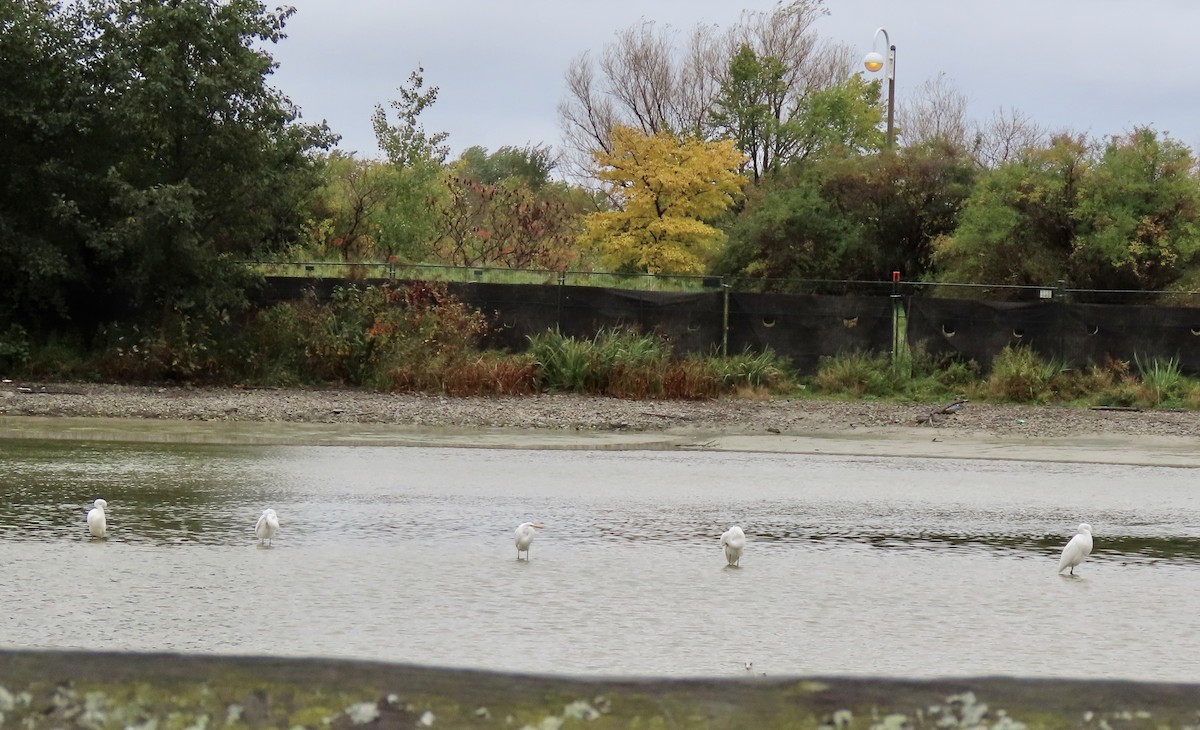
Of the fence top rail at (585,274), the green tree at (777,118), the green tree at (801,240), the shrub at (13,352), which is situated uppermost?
the green tree at (777,118)

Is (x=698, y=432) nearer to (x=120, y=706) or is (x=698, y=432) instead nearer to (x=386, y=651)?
(x=386, y=651)

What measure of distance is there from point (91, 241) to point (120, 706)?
57.2 ft

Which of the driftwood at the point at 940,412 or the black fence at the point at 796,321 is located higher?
the black fence at the point at 796,321

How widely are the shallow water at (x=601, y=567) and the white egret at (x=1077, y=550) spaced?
0.17 m

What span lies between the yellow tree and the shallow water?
32728mm

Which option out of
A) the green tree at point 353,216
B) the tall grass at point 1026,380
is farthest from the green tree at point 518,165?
the tall grass at point 1026,380

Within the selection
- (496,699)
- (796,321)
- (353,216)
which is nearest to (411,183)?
(353,216)

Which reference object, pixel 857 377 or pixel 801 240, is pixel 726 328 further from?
pixel 801 240

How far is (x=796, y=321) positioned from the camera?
24.2 m

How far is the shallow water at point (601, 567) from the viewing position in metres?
6.91

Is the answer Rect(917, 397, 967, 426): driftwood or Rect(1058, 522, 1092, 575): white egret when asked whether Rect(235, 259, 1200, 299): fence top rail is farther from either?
Rect(1058, 522, 1092, 575): white egret

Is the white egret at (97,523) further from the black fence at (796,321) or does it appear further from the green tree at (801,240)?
the green tree at (801,240)

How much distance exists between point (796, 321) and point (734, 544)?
1545 centimetres

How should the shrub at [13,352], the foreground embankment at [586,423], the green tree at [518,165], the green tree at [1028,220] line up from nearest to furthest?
the foreground embankment at [586,423] < the shrub at [13,352] < the green tree at [1028,220] < the green tree at [518,165]
